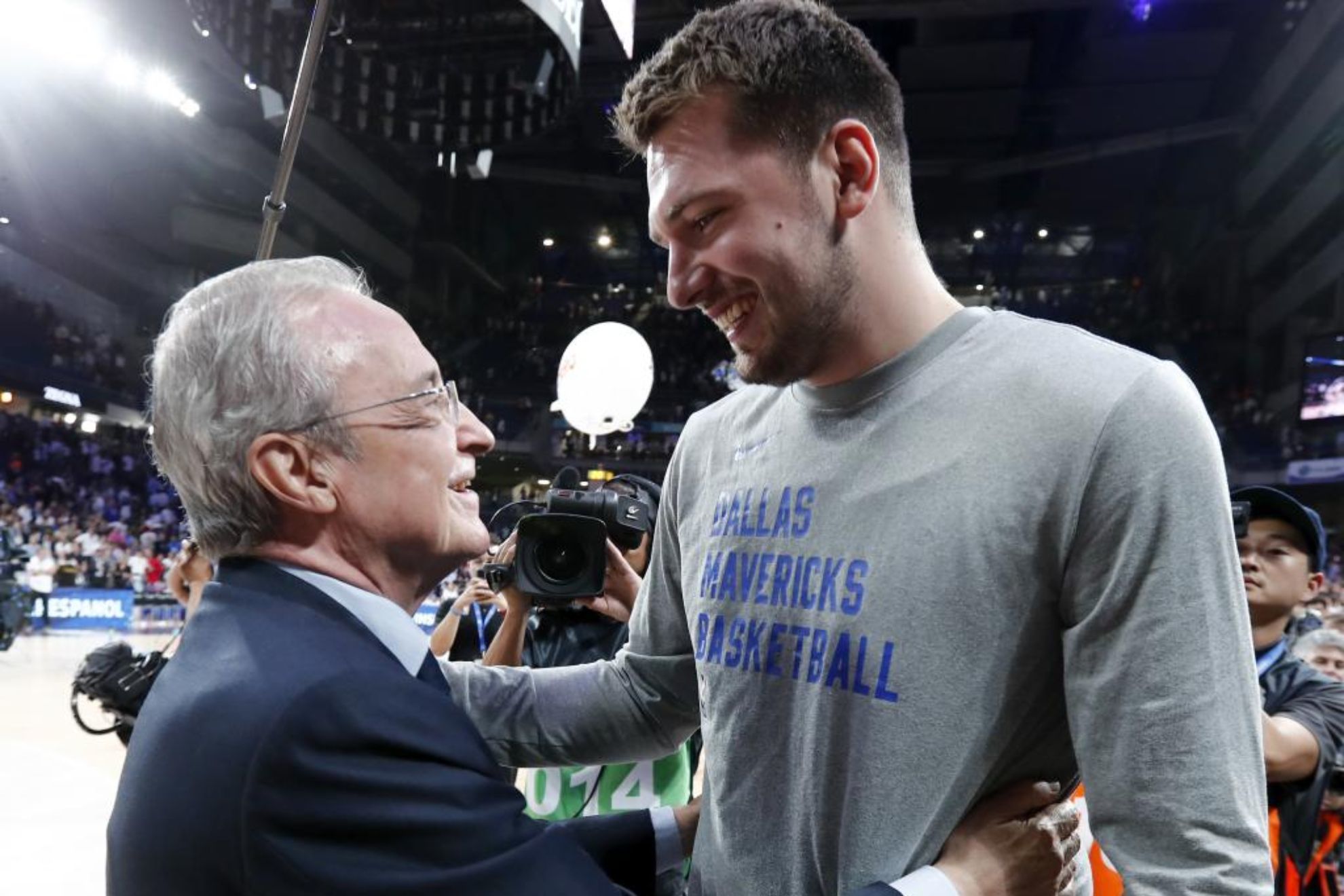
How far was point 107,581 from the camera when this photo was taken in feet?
43.2

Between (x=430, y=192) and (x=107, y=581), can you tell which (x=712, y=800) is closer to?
(x=107, y=581)

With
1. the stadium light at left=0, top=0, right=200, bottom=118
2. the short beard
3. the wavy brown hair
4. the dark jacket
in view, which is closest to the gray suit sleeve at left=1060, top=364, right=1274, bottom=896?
the short beard

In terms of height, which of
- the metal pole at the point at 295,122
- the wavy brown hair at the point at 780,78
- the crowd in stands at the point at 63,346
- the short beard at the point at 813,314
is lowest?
the short beard at the point at 813,314

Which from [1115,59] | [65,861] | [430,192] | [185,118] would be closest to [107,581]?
[185,118]

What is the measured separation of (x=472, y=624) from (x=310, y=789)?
2.37m

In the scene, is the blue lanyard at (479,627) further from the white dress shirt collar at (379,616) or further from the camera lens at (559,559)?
the white dress shirt collar at (379,616)

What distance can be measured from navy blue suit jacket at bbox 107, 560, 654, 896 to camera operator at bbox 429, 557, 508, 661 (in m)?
1.68

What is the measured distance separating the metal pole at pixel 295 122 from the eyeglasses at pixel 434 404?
0.77 meters

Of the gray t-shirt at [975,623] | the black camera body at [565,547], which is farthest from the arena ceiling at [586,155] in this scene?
the gray t-shirt at [975,623]

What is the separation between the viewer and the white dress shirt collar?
0.97 m

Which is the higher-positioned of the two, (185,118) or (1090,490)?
(185,118)

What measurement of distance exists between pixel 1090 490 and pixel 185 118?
1737 cm

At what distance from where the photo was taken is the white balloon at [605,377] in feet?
14.4

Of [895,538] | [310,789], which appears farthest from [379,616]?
[895,538]
